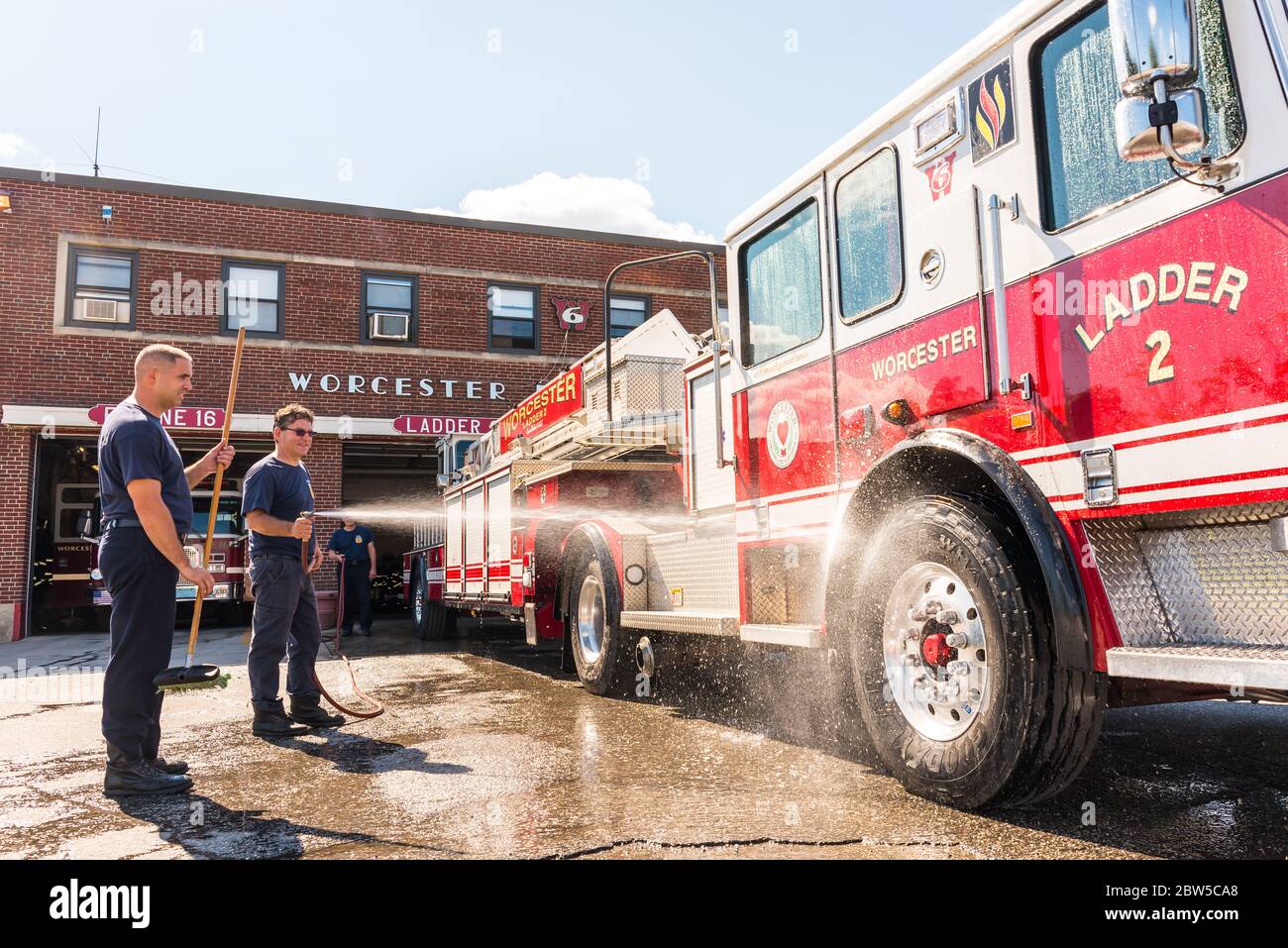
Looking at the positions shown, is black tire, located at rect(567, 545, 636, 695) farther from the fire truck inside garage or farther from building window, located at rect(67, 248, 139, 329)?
building window, located at rect(67, 248, 139, 329)

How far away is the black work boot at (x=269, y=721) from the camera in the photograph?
A: 5477mm

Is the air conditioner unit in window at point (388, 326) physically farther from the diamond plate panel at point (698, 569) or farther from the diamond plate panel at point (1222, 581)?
the diamond plate panel at point (1222, 581)

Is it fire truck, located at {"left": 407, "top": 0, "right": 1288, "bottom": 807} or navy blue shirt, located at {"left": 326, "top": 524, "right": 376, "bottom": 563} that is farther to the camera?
navy blue shirt, located at {"left": 326, "top": 524, "right": 376, "bottom": 563}

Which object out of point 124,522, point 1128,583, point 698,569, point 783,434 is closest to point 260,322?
point 698,569

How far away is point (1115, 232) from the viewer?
3.03 metres

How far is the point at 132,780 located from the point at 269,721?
1.45m

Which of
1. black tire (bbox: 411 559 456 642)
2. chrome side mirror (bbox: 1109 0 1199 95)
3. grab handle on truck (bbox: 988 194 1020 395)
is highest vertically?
Result: chrome side mirror (bbox: 1109 0 1199 95)

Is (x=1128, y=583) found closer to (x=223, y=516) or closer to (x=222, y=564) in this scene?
(x=222, y=564)

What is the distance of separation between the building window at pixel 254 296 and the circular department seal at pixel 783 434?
1363 cm

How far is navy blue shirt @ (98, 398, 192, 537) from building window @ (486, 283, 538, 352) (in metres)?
13.7

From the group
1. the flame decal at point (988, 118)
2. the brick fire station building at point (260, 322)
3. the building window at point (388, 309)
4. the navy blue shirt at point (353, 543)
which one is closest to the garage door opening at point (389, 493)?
the brick fire station building at point (260, 322)

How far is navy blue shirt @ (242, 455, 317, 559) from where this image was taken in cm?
547

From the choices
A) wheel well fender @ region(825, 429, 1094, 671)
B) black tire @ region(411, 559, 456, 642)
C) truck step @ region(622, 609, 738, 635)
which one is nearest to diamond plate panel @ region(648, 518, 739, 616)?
truck step @ region(622, 609, 738, 635)
